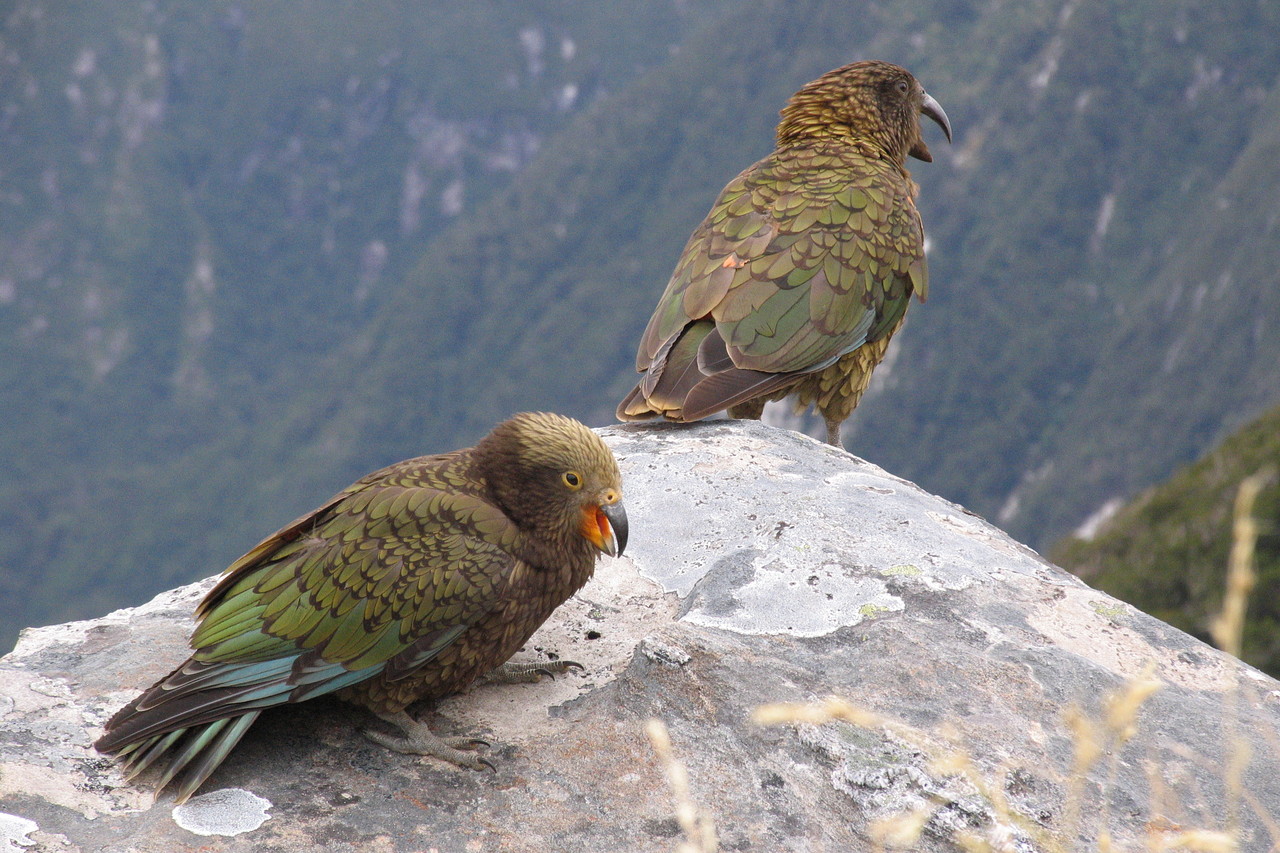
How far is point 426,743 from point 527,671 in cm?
60

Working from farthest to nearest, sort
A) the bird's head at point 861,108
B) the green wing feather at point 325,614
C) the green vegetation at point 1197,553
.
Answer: the green vegetation at point 1197,553
the bird's head at point 861,108
the green wing feather at point 325,614

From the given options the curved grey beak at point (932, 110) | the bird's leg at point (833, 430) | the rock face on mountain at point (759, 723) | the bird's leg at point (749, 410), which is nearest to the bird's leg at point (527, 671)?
the rock face on mountain at point (759, 723)

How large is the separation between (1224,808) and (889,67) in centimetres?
609

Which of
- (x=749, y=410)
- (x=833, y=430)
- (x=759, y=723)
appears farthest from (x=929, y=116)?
(x=759, y=723)

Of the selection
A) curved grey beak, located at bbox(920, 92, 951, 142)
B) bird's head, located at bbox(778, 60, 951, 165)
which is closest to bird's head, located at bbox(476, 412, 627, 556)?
bird's head, located at bbox(778, 60, 951, 165)

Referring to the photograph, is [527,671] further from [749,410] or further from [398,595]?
[749,410]

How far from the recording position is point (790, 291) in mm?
7238

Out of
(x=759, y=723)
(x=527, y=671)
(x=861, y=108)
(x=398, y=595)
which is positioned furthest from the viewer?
(x=861, y=108)

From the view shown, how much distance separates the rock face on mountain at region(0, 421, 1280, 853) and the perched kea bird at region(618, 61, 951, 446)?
154cm

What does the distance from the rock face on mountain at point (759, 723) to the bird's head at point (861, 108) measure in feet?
12.4

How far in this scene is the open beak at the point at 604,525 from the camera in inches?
174

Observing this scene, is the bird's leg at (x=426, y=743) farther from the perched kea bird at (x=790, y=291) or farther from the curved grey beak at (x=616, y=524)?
the perched kea bird at (x=790, y=291)

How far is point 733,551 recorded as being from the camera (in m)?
5.31

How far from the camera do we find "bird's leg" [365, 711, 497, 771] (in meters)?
4.11
